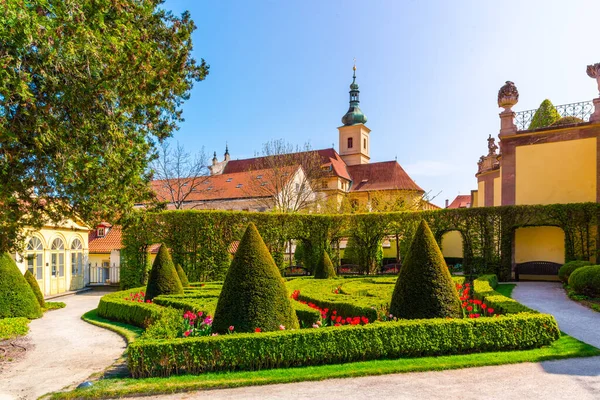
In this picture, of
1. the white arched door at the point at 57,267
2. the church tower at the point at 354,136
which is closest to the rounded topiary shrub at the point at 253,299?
the white arched door at the point at 57,267

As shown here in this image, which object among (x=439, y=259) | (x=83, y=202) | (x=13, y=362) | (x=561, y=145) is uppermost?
(x=561, y=145)

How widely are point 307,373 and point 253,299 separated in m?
1.87

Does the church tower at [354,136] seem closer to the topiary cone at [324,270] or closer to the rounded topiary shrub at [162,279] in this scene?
the topiary cone at [324,270]

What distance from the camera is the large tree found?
6812 mm

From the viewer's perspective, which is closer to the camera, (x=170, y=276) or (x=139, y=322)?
(x=139, y=322)

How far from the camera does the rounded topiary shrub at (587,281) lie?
1345 centimetres

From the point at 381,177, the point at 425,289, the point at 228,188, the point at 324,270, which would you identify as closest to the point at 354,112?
the point at 381,177

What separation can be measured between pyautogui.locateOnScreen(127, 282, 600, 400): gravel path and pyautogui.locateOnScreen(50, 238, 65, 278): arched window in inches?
718

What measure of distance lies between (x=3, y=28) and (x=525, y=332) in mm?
10802

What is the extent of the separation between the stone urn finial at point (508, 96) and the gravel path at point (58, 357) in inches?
885

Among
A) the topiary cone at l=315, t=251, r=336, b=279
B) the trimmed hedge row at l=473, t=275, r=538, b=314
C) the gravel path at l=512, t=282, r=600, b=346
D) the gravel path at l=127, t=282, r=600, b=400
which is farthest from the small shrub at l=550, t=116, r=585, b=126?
the gravel path at l=127, t=282, r=600, b=400

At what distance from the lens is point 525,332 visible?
831 cm

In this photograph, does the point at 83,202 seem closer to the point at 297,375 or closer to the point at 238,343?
the point at 238,343

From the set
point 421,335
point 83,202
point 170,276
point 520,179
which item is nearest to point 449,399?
point 421,335
